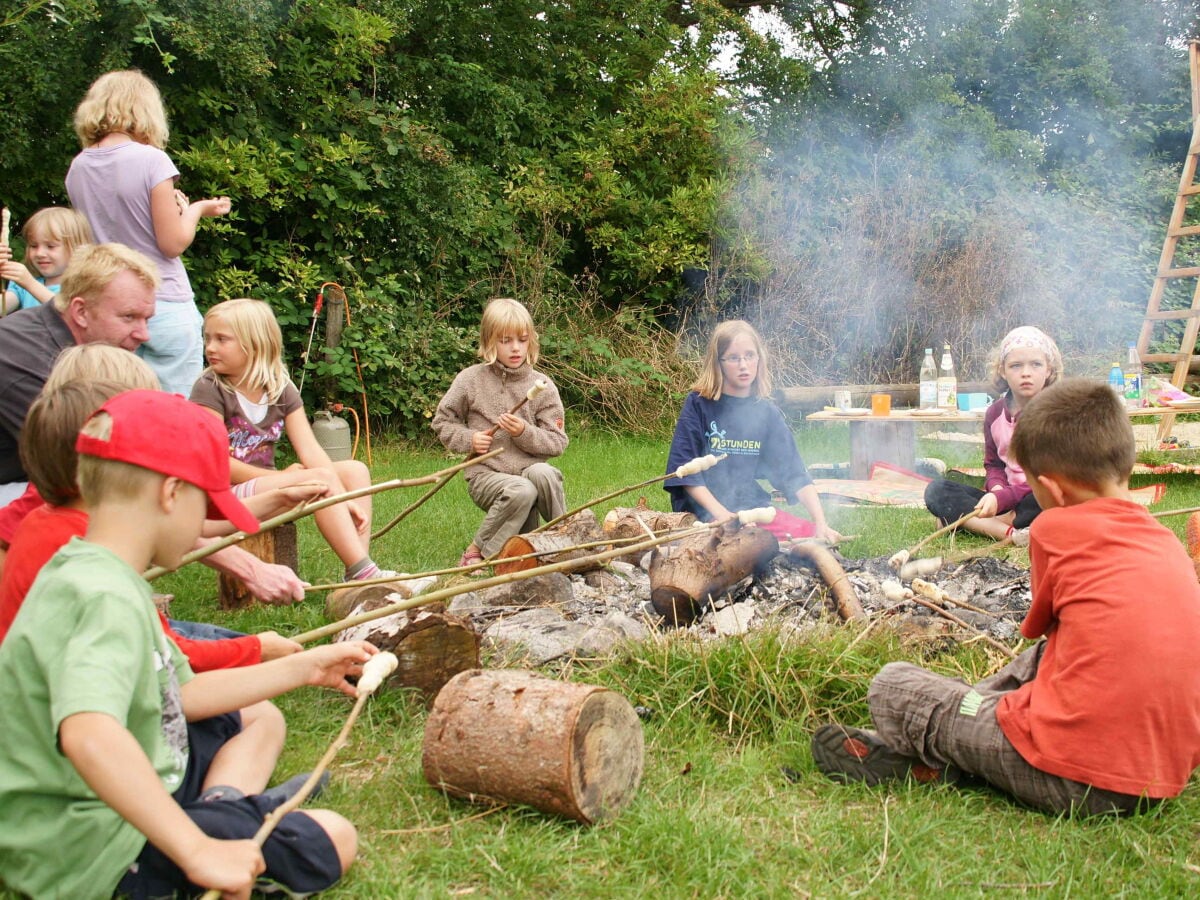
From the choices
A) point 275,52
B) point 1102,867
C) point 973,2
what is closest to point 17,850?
point 1102,867

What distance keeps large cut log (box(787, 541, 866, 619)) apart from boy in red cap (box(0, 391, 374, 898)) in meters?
2.17

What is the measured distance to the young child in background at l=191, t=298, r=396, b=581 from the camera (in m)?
4.00

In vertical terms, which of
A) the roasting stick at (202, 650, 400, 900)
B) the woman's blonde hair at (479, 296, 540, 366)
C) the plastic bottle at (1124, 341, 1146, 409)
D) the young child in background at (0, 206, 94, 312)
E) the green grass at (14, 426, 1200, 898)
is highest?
the young child in background at (0, 206, 94, 312)

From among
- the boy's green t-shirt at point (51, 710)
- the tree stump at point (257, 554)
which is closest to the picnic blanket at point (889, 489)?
the tree stump at point (257, 554)

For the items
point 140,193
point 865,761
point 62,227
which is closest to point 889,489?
point 865,761

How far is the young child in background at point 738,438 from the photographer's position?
4805 millimetres

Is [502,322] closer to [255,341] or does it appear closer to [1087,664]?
[255,341]

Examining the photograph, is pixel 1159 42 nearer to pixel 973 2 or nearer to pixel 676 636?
pixel 973 2

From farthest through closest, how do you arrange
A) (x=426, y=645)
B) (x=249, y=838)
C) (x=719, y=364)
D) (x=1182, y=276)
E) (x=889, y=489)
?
(x=1182, y=276) < (x=889, y=489) < (x=719, y=364) < (x=426, y=645) < (x=249, y=838)

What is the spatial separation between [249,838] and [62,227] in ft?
10.2

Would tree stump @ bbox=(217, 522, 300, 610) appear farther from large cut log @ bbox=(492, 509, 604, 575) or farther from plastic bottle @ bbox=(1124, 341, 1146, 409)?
plastic bottle @ bbox=(1124, 341, 1146, 409)

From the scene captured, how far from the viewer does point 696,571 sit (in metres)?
3.56

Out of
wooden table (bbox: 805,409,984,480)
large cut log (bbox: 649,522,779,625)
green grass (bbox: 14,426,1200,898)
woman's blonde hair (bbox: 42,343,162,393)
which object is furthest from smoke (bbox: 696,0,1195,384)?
woman's blonde hair (bbox: 42,343,162,393)

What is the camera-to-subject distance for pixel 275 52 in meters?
8.06
